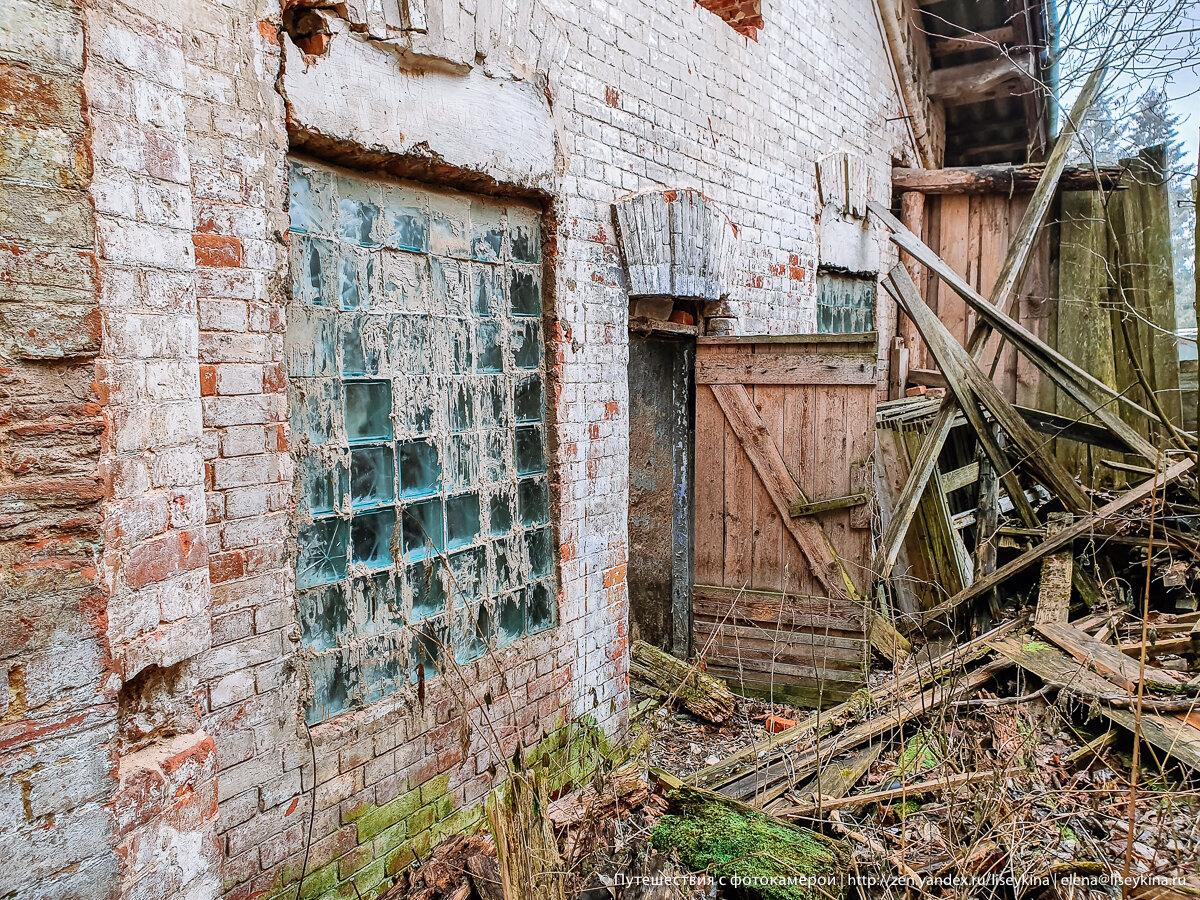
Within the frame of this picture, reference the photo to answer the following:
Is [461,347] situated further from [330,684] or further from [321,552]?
[330,684]

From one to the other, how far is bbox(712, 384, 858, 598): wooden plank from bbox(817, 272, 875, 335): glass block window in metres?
1.59

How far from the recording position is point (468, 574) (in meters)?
3.14

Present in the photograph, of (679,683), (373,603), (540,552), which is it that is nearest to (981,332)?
(679,683)

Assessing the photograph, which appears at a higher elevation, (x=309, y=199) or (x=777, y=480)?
(x=309, y=199)

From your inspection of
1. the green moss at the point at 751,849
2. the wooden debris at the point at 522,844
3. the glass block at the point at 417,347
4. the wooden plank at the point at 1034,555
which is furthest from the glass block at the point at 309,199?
the wooden plank at the point at 1034,555

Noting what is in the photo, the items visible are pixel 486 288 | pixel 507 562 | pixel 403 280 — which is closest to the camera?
pixel 403 280

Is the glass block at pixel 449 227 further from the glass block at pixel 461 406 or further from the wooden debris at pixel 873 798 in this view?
the wooden debris at pixel 873 798

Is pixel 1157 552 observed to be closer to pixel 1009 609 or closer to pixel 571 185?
pixel 1009 609

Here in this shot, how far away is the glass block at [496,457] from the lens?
10.5 feet

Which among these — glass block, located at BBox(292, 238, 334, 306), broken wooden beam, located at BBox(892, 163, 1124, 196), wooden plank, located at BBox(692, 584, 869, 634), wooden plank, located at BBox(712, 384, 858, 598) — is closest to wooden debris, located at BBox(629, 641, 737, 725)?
wooden plank, located at BBox(692, 584, 869, 634)

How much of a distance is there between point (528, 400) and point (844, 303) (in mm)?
3859

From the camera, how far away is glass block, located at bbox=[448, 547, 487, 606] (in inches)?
121

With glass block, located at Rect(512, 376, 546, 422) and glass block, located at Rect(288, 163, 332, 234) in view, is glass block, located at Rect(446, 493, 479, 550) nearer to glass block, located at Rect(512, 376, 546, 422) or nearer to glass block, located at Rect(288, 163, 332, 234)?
glass block, located at Rect(512, 376, 546, 422)

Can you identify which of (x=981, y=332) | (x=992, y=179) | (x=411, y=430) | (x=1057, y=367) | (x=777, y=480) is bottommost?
(x=777, y=480)
